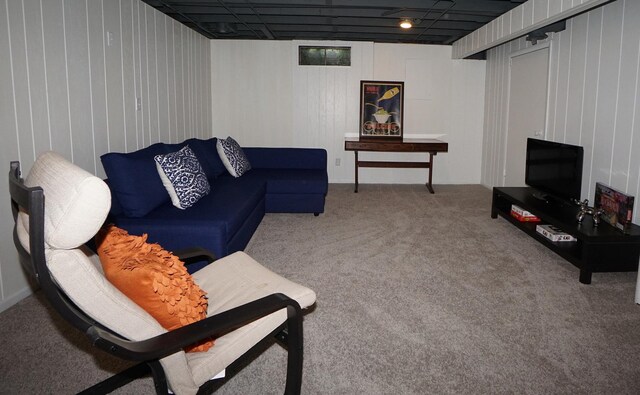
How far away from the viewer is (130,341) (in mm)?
1328

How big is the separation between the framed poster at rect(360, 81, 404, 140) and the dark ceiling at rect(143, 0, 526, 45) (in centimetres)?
68

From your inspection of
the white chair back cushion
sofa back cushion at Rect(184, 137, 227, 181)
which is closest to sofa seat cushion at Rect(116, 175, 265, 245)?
sofa back cushion at Rect(184, 137, 227, 181)

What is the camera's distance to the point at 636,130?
359 centimetres

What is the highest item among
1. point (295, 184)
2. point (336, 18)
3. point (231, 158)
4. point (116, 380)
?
point (336, 18)

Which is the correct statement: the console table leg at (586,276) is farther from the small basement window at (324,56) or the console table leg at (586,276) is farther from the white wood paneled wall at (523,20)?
the small basement window at (324,56)

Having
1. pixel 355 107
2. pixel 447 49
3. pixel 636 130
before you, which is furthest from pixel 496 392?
pixel 447 49

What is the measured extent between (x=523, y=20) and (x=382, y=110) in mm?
2762

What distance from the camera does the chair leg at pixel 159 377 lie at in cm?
140

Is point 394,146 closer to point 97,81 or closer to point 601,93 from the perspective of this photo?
point 601,93

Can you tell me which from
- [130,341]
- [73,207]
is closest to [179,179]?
[130,341]

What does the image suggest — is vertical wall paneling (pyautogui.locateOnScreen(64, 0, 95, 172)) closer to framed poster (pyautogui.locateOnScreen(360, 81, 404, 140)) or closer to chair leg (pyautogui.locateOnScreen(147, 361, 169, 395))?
chair leg (pyautogui.locateOnScreen(147, 361, 169, 395))

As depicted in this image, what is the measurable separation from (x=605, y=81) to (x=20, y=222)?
4288mm

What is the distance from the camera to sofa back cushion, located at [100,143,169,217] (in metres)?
3.06

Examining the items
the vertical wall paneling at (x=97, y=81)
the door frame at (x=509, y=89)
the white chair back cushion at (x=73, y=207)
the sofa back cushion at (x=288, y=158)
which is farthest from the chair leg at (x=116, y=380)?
the door frame at (x=509, y=89)
